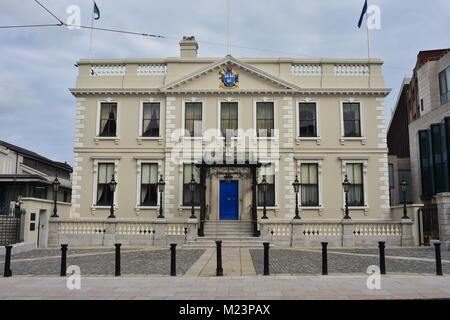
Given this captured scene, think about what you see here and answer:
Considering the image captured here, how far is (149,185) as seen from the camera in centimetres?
2598

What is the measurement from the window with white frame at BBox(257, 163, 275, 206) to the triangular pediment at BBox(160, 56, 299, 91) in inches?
200

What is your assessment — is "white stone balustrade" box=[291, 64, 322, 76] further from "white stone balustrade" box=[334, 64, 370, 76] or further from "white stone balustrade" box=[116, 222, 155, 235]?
"white stone balustrade" box=[116, 222, 155, 235]

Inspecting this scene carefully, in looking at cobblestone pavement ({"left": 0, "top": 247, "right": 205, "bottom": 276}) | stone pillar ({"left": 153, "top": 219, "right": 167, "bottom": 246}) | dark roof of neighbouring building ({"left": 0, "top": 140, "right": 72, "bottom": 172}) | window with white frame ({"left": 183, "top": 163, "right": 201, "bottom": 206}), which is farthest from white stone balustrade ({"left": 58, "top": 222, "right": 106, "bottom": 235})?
dark roof of neighbouring building ({"left": 0, "top": 140, "right": 72, "bottom": 172})

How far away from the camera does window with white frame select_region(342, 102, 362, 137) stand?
86.6 feet

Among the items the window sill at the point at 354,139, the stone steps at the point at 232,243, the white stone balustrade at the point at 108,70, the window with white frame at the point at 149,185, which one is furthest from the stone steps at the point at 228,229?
the white stone balustrade at the point at 108,70

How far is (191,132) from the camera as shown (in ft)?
85.9

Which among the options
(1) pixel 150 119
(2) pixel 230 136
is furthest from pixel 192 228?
(1) pixel 150 119

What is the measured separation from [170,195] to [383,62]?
53.6 feet

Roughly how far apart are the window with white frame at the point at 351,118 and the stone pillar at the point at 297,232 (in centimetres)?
804

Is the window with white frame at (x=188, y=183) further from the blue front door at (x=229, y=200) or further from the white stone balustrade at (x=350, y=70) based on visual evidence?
the white stone balustrade at (x=350, y=70)

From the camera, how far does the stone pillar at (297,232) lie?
21109mm

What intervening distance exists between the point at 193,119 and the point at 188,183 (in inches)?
163

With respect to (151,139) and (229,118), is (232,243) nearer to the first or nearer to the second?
(229,118)
